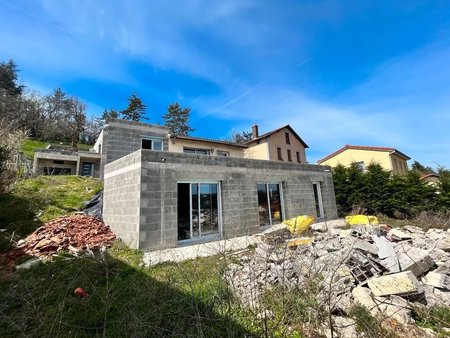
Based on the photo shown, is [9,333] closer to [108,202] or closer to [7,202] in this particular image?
[108,202]

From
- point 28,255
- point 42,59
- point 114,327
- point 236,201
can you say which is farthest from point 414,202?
point 42,59

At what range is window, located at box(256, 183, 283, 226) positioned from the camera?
38.3 ft

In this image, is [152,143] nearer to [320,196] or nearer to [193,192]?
[193,192]

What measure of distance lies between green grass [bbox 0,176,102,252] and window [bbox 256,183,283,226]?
10022mm

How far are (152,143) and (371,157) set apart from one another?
82.1 ft

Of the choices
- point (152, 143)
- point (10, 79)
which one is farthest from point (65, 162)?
point (10, 79)

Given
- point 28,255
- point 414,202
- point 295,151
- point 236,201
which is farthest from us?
point 295,151

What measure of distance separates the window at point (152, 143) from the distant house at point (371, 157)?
1896 cm

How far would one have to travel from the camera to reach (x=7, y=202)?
34.9ft

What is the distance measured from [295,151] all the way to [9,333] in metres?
31.9

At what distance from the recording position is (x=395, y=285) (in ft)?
13.0

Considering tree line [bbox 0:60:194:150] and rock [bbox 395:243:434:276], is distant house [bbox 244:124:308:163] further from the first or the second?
rock [bbox 395:243:434:276]

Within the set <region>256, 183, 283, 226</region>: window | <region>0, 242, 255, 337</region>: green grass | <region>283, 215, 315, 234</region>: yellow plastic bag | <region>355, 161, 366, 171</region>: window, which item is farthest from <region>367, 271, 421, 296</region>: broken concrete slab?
<region>355, 161, 366, 171</region>: window

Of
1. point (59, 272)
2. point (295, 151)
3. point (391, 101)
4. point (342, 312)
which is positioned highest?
point (295, 151)
